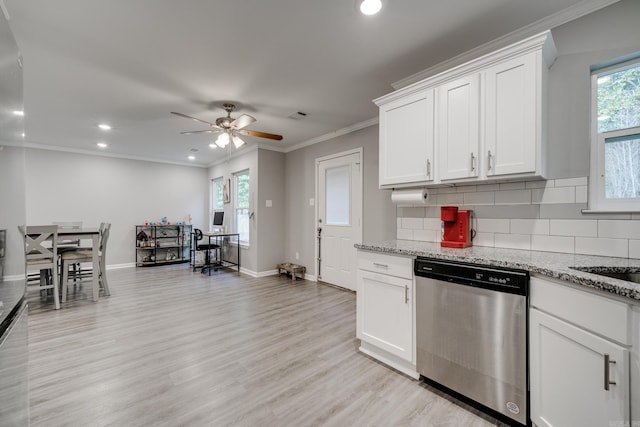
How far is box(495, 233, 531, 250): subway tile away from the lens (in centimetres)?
195

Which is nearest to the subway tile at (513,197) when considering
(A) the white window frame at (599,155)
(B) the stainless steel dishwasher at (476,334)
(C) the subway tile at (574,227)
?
(C) the subway tile at (574,227)

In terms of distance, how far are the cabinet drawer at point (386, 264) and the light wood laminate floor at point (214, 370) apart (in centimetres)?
76

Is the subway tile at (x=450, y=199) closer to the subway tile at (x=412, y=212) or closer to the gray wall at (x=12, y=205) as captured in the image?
the subway tile at (x=412, y=212)

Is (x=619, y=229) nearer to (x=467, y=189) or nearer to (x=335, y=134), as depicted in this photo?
(x=467, y=189)

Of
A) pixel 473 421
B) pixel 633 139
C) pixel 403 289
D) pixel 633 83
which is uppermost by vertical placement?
pixel 633 83

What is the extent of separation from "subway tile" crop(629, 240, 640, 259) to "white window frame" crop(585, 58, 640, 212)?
0.67 feet

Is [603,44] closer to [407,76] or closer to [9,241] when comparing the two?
[407,76]

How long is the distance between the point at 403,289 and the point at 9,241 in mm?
2151

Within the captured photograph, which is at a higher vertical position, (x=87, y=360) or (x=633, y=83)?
(x=633, y=83)

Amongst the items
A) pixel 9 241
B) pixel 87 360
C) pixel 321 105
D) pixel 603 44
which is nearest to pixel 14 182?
pixel 9 241

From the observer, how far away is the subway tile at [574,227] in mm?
1701

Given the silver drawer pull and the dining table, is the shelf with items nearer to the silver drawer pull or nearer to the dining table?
the dining table

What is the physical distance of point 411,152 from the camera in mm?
2318

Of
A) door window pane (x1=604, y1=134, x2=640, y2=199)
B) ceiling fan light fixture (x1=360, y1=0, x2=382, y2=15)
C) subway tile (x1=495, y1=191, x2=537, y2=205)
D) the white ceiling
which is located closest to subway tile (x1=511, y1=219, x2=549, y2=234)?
subway tile (x1=495, y1=191, x2=537, y2=205)
